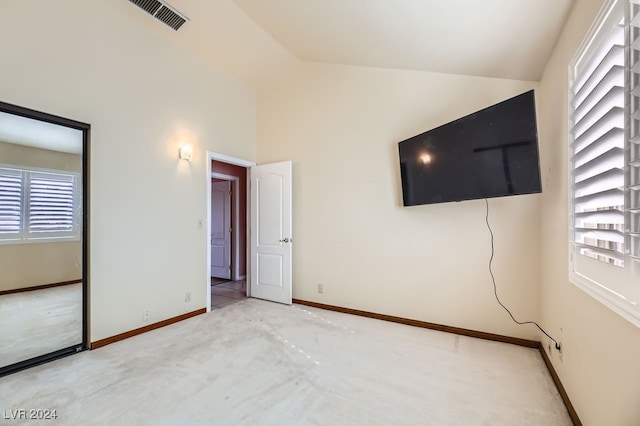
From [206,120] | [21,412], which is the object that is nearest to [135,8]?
[206,120]

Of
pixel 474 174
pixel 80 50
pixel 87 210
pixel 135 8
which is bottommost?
pixel 87 210

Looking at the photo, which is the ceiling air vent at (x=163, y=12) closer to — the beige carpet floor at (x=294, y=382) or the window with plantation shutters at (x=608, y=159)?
the beige carpet floor at (x=294, y=382)

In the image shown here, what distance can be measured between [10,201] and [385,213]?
3.55m

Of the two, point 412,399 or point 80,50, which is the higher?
point 80,50

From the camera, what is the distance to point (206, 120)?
3914 millimetres

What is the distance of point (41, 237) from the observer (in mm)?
2572

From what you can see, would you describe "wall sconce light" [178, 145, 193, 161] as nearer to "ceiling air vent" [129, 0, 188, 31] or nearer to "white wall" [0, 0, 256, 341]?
"white wall" [0, 0, 256, 341]

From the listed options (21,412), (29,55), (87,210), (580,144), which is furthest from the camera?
(87,210)

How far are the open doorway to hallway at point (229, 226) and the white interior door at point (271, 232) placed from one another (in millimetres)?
1388

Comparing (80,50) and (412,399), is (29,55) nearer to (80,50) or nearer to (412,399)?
(80,50)

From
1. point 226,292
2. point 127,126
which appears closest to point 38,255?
point 127,126

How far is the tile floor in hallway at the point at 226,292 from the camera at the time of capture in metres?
4.36

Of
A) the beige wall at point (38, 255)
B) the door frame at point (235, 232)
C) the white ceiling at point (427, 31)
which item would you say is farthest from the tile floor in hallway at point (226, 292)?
the white ceiling at point (427, 31)

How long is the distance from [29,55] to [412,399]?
158 inches
